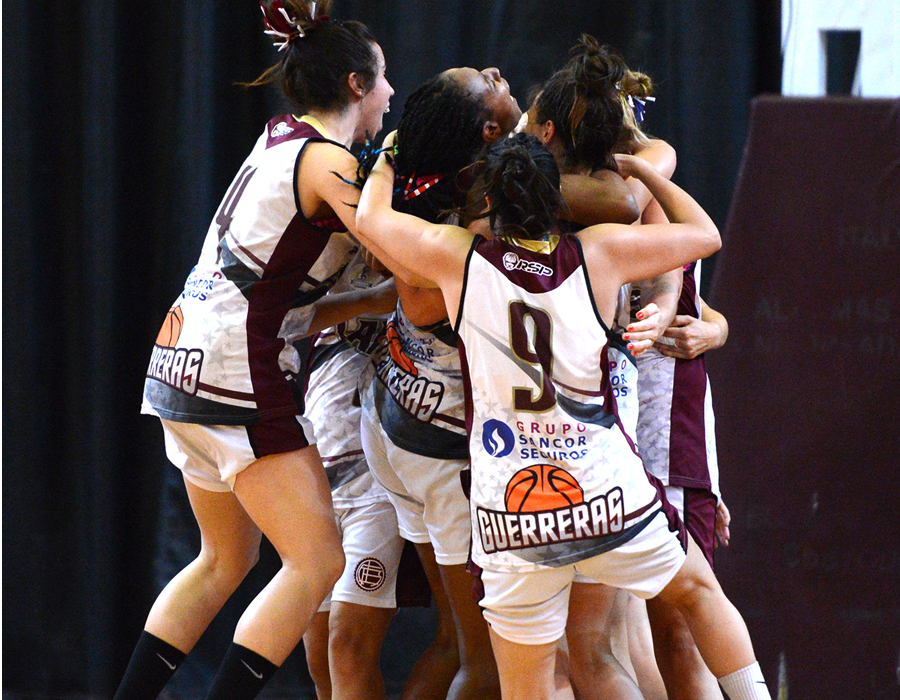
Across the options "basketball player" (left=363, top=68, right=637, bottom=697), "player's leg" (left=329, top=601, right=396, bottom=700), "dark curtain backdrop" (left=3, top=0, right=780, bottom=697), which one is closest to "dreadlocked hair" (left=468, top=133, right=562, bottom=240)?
"basketball player" (left=363, top=68, right=637, bottom=697)

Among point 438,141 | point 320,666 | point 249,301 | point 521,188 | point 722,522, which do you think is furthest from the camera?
point 320,666

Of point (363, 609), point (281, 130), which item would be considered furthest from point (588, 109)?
point (363, 609)

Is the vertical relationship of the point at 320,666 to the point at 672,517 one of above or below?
below

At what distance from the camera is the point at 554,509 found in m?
1.71

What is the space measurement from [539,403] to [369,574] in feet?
2.60

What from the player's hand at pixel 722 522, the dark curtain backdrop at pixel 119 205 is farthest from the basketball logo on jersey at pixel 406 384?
the dark curtain backdrop at pixel 119 205

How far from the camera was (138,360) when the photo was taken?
127 inches

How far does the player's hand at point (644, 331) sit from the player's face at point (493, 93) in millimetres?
469

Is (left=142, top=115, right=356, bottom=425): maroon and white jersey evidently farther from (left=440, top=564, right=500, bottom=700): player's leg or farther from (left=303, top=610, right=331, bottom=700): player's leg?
(left=303, top=610, right=331, bottom=700): player's leg

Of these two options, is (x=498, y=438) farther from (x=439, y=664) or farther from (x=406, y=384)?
(x=439, y=664)

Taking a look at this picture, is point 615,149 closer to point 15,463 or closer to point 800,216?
point 800,216

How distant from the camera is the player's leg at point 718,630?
1840mm

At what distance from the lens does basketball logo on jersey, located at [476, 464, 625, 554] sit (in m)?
1.70

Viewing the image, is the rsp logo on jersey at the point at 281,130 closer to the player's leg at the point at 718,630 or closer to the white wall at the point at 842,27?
the player's leg at the point at 718,630
